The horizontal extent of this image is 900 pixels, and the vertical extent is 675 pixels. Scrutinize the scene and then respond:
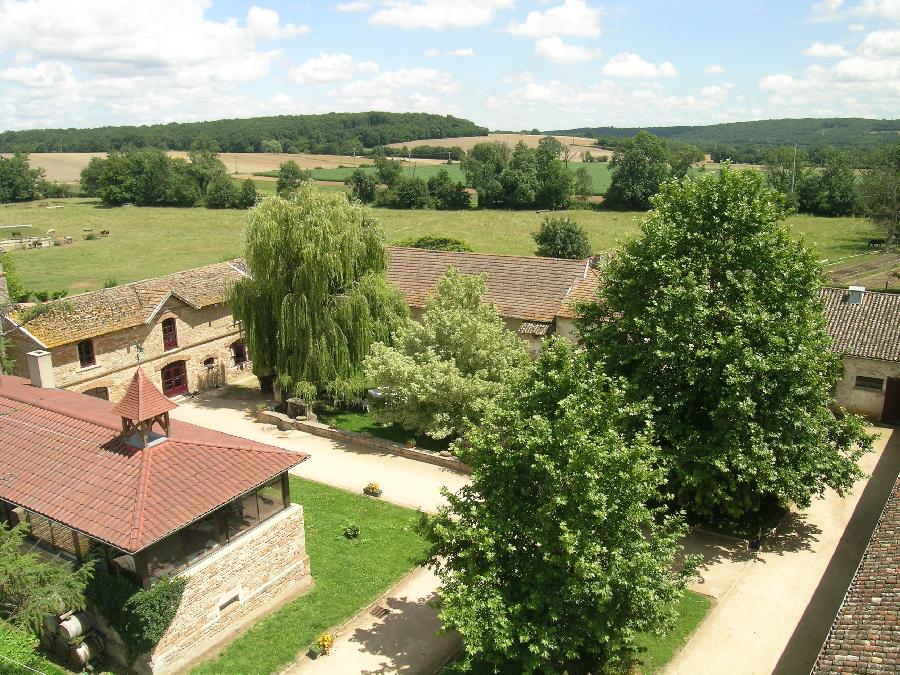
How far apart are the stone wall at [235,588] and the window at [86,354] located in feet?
53.0

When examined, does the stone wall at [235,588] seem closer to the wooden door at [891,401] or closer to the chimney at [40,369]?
the chimney at [40,369]

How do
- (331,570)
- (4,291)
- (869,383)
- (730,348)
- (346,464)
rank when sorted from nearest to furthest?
(730,348), (331,570), (346,464), (869,383), (4,291)

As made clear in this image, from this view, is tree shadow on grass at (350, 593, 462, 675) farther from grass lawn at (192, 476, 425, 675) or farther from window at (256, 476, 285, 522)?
window at (256, 476, 285, 522)

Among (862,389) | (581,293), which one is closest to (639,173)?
(581,293)

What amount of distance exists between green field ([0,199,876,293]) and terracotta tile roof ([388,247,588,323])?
18.3 m

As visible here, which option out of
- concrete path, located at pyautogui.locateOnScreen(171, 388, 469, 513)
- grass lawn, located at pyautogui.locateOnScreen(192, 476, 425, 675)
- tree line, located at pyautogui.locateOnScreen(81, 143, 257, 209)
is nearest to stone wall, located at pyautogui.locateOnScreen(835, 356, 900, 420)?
concrete path, located at pyautogui.locateOnScreen(171, 388, 469, 513)

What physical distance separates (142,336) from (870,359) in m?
31.4

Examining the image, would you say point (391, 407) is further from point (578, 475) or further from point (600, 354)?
point (578, 475)

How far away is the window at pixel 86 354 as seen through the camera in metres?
29.5

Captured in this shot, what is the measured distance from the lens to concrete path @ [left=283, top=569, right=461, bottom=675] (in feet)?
53.5

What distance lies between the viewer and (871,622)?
1295cm

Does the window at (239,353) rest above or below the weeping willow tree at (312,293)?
below

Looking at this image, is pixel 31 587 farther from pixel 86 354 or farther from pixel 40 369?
pixel 86 354

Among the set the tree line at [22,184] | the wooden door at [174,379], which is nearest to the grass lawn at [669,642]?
the wooden door at [174,379]
